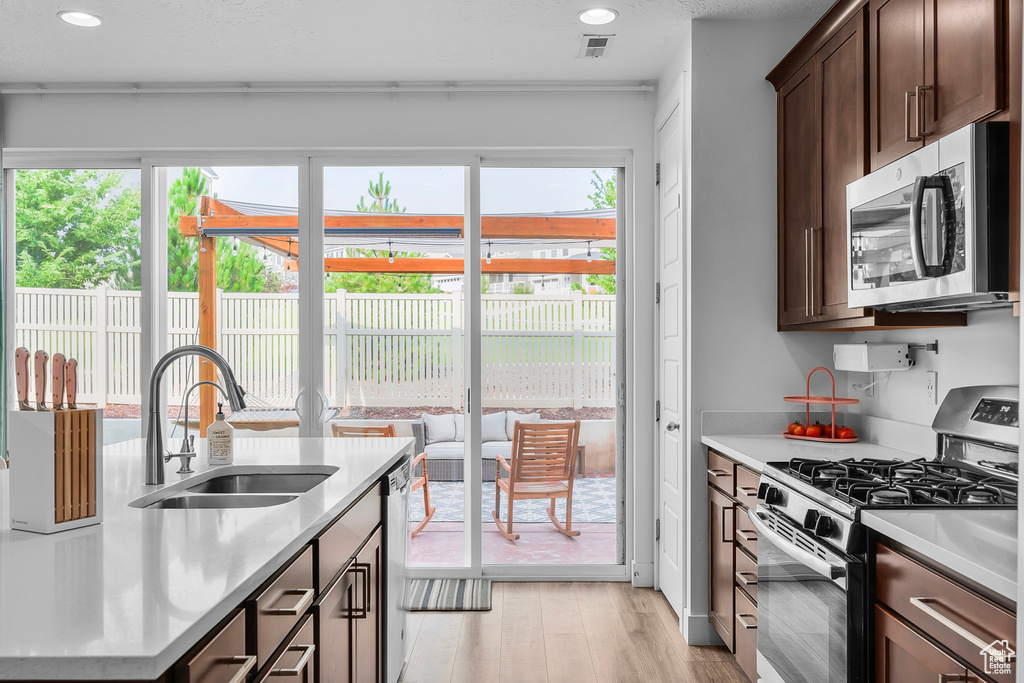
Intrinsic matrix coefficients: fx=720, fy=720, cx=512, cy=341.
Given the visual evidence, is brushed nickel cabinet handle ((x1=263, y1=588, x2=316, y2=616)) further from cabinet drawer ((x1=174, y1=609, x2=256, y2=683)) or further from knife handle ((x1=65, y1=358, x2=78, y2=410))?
knife handle ((x1=65, y1=358, x2=78, y2=410))

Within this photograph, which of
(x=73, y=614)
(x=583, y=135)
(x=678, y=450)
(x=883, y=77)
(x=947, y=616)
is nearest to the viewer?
(x=73, y=614)

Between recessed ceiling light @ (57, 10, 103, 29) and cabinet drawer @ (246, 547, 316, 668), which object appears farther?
recessed ceiling light @ (57, 10, 103, 29)

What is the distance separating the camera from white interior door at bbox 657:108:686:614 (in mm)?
3223

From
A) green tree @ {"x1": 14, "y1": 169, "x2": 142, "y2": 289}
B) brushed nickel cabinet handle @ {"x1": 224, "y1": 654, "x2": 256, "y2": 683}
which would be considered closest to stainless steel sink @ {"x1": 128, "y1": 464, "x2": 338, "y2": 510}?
brushed nickel cabinet handle @ {"x1": 224, "y1": 654, "x2": 256, "y2": 683}

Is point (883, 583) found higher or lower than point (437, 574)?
higher

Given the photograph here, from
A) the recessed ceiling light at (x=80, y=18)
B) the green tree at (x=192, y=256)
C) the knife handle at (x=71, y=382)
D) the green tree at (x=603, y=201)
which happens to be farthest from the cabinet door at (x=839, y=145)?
the recessed ceiling light at (x=80, y=18)

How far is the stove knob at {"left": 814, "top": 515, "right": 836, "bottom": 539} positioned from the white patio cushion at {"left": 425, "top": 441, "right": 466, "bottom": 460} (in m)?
2.36

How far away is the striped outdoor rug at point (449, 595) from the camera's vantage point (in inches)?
137

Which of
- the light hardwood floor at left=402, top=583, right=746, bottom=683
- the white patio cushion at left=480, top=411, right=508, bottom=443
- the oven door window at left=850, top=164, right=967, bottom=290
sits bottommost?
the light hardwood floor at left=402, top=583, right=746, bottom=683

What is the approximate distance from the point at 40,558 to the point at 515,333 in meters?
2.88

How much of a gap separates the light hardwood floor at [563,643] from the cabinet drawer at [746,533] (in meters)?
0.56

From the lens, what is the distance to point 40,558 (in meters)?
1.23

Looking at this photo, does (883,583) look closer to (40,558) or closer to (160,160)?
(40,558)

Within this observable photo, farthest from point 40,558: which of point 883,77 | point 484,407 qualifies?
point 484,407
